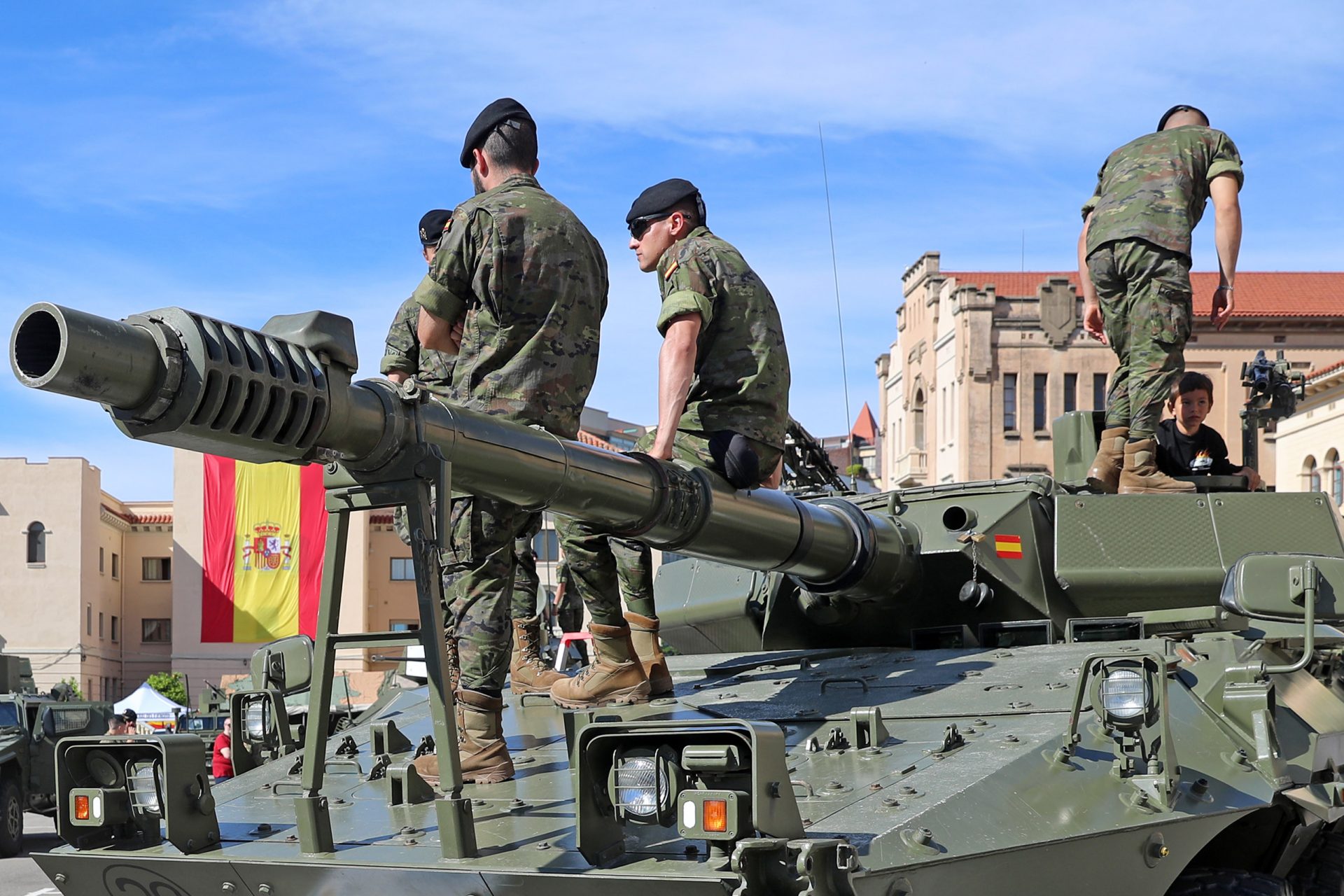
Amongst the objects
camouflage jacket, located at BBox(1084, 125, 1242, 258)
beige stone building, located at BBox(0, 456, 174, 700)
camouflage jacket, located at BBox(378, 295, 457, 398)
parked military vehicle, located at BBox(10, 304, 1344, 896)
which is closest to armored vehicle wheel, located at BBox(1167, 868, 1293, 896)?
parked military vehicle, located at BBox(10, 304, 1344, 896)

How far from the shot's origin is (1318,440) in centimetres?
4288

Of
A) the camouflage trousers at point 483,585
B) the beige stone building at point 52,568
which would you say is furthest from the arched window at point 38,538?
the camouflage trousers at point 483,585

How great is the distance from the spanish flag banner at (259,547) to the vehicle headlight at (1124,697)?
→ 174 ft

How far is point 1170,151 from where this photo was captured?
27.6 ft

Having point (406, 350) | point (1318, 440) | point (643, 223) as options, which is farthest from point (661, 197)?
point (1318, 440)

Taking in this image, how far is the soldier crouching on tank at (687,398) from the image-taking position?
6543 millimetres

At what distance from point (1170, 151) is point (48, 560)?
55.9 metres

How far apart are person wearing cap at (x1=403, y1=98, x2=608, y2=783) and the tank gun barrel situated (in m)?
0.56

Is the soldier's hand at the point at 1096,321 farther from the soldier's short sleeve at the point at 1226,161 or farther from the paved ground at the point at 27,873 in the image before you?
the paved ground at the point at 27,873

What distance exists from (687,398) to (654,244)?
842 millimetres

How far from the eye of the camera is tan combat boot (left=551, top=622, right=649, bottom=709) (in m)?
6.55

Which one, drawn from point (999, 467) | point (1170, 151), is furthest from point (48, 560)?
point (1170, 151)

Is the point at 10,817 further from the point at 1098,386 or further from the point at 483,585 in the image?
the point at 1098,386

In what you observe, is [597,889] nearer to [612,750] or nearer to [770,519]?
[612,750]
